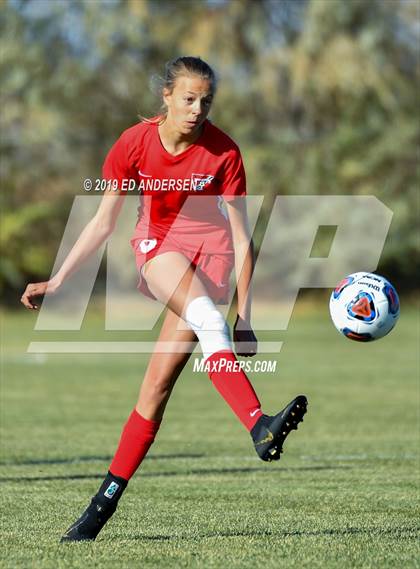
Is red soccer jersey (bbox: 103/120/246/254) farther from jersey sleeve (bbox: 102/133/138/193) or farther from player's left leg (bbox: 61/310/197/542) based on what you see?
player's left leg (bbox: 61/310/197/542)

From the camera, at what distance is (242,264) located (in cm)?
521

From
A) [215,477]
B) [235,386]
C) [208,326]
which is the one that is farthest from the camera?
[215,477]

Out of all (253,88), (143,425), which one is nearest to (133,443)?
(143,425)

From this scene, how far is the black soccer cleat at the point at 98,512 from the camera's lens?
17.2 feet

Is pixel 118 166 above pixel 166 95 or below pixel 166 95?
below

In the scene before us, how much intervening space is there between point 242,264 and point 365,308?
0.82 meters

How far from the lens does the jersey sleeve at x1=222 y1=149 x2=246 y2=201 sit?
17.1 ft

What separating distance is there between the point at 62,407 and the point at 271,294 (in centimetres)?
2032

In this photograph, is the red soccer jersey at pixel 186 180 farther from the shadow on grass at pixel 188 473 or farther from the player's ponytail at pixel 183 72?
the shadow on grass at pixel 188 473

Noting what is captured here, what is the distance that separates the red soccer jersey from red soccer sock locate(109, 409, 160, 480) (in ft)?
2.72

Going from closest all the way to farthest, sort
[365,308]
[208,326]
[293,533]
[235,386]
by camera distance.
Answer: [235,386] → [208,326] → [293,533] → [365,308]

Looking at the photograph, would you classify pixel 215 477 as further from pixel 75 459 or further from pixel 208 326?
pixel 208 326

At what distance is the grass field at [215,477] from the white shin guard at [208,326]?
2.89ft

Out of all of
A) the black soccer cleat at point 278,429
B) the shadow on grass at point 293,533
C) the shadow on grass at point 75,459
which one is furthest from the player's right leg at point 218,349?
the shadow on grass at point 75,459
